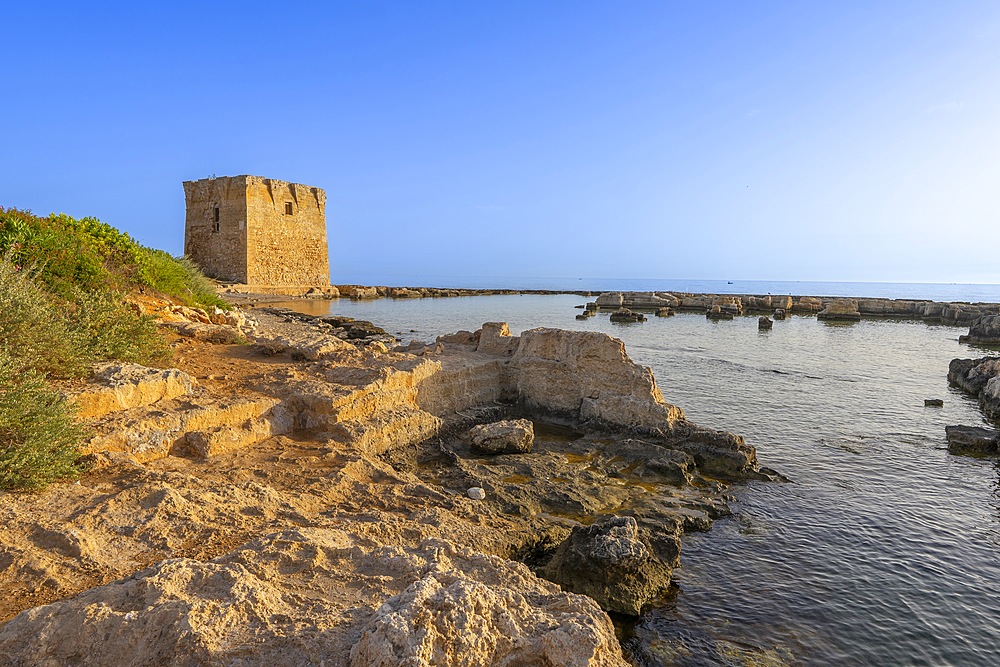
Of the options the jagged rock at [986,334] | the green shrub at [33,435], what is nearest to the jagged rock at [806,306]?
the jagged rock at [986,334]

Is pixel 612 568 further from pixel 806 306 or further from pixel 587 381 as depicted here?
pixel 806 306

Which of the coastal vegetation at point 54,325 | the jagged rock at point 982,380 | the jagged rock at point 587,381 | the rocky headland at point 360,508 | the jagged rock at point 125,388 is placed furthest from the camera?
the jagged rock at point 982,380

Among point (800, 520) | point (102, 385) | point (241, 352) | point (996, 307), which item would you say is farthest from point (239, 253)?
point (996, 307)

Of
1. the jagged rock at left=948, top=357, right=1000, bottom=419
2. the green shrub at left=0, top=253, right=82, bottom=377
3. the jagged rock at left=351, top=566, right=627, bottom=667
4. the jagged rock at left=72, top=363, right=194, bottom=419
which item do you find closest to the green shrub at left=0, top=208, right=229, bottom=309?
the green shrub at left=0, top=253, right=82, bottom=377

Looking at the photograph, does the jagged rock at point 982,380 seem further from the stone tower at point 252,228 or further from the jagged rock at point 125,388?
the stone tower at point 252,228

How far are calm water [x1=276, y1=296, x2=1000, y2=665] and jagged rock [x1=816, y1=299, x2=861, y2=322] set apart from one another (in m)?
25.7

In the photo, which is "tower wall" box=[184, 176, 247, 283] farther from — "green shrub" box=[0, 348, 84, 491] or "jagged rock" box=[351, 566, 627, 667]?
"jagged rock" box=[351, 566, 627, 667]

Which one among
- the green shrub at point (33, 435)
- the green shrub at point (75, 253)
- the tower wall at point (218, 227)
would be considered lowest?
the green shrub at point (33, 435)

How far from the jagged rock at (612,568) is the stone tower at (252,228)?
35904 mm

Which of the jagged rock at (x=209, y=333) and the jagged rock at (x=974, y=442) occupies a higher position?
the jagged rock at (x=209, y=333)

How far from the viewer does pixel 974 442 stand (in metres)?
9.59

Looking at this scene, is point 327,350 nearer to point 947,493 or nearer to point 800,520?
point 800,520

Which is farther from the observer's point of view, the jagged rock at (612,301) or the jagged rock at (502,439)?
the jagged rock at (612,301)

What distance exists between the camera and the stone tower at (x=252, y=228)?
35.5 meters
